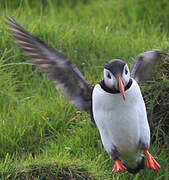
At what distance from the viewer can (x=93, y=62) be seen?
6.46 metres

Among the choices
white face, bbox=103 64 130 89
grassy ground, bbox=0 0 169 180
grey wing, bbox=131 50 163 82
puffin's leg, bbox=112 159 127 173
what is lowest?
puffin's leg, bbox=112 159 127 173

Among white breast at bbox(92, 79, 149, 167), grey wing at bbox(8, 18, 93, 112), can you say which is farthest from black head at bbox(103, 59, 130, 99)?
grey wing at bbox(8, 18, 93, 112)

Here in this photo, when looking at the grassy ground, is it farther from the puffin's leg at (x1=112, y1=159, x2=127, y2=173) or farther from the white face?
the white face

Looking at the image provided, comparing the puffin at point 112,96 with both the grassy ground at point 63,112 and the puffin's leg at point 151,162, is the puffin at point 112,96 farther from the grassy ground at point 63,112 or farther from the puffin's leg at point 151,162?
the grassy ground at point 63,112

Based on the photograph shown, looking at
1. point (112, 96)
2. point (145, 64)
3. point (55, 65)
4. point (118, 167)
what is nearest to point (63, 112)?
point (55, 65)

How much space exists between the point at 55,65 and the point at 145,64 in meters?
1.02

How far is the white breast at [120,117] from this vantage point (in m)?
4.34

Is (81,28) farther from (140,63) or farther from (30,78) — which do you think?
(140,63)

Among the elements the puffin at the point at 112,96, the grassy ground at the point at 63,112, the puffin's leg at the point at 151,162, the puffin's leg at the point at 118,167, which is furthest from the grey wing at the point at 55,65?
the puffin's leg at the point at 151,162

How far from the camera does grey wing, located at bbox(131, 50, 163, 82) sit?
5039 mm

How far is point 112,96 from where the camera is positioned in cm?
431

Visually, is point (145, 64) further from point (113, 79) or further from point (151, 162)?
point (151, 162)

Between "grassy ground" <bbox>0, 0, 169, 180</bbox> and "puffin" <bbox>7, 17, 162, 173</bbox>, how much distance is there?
22cm

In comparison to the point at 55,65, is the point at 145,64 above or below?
below
